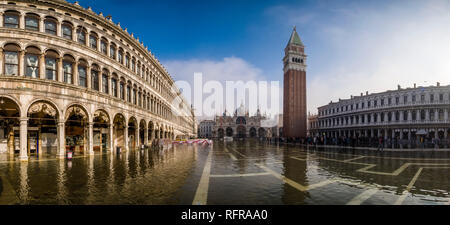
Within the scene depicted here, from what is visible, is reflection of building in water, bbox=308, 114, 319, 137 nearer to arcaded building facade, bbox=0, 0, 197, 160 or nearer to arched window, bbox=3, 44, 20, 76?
arcaded building facade, bbox=0, 0, 197, 160

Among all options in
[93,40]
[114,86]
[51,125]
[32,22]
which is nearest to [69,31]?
[93,40]

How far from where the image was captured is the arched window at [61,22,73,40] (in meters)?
18.0

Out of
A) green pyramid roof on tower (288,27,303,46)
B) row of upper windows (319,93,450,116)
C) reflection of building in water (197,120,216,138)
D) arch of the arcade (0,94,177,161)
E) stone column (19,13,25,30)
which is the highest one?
green pyramid roof on tower (288,27,303,46)

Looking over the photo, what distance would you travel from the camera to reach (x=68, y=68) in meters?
18.0

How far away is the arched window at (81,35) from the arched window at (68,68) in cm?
237

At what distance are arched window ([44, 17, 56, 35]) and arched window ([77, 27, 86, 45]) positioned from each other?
6.09ft

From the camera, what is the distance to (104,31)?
72.0ft

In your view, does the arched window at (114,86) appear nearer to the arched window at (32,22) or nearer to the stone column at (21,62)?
the arched window at (32,22)

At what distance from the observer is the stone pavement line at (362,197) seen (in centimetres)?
575

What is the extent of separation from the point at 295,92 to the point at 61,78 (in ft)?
194

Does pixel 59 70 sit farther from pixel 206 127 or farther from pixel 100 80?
pixel 206 127

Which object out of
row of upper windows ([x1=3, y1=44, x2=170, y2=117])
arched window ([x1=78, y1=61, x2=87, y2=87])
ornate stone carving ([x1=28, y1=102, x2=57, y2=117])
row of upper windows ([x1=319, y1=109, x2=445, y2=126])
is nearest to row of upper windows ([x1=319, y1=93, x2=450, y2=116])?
row of upper windows ([x1=319, y1=109, x2=445, y2=126])

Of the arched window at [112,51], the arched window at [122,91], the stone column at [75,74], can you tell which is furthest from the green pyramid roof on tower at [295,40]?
the stone column at [75,74]
